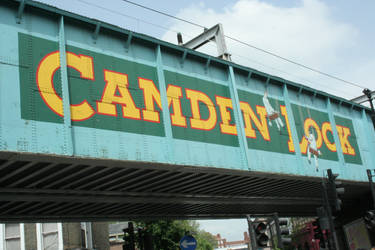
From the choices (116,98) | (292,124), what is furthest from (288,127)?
(116,98)

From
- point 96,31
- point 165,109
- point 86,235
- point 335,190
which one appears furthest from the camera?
point 86,235

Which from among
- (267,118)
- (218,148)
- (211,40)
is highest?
(211,40)

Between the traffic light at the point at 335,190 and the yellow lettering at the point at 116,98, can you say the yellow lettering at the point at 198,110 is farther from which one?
the traffic light at the point at 335,190

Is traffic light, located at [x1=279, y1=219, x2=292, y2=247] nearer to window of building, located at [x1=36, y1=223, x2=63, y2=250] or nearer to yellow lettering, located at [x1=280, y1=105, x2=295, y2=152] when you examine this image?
yellow lettering, located at [x1=280, y1=105, x2=295, y2=152]

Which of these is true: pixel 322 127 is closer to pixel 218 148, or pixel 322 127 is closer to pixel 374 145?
pixel 374 145

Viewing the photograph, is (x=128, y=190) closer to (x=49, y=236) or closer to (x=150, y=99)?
(x=150, y=99)

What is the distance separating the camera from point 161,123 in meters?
17.6

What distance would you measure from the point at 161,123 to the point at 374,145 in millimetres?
20185

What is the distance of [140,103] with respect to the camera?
56.1 feet

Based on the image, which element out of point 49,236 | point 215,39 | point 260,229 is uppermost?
point 215,39

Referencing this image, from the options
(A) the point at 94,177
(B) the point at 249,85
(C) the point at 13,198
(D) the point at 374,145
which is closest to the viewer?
(C) the point at 13,198

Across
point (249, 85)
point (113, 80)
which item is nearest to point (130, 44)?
point (113, 80)

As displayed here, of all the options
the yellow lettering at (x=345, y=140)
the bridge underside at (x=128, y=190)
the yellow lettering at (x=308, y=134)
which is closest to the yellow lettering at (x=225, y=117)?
the bridge underside at (x=128, y=190)

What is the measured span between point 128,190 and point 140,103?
531cm
